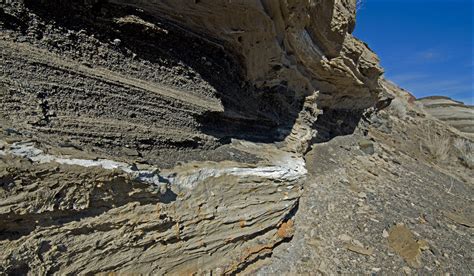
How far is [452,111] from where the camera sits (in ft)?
52.0

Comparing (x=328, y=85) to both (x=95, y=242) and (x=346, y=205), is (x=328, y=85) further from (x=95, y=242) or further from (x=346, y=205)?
(x=95, y=242)

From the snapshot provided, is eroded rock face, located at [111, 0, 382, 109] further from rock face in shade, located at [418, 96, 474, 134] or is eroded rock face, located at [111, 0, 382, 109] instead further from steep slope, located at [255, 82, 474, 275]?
rock face in shade, located at [418, 96, 474, 134]

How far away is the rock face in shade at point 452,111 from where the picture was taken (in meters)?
14.1

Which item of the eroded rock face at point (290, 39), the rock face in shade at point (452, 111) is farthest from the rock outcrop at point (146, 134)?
the rock face in shade at point (452, 111)

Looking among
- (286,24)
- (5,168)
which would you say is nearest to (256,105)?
(286,24)

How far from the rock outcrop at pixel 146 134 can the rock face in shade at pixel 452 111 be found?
13.2m

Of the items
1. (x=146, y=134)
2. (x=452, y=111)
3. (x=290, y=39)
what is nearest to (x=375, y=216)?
(x=290, y=39)

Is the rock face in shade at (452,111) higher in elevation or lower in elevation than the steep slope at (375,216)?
higher

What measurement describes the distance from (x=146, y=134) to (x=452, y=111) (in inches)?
697

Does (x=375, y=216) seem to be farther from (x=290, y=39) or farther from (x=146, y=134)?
(x=146, y=134)

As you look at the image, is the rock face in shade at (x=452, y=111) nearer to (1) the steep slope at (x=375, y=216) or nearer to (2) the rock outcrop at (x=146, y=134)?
(1) the steep slope at (x=375, y=216)

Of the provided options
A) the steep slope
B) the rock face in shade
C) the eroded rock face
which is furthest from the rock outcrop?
the rock face in shade

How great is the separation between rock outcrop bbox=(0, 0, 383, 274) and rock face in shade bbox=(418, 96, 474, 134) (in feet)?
43.2

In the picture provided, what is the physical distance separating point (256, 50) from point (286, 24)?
17.3 inches
